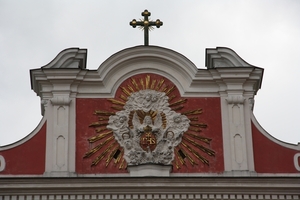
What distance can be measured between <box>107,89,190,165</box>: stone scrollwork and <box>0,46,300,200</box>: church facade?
2 centimetres

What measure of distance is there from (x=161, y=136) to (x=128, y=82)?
3.76 feet

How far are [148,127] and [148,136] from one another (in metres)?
0.15

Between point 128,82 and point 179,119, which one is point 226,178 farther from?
point 128,82

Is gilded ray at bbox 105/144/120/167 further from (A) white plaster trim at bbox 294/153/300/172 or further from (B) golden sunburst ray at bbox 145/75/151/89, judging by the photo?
(A) white plaster trim at bbox 294/153/300/172

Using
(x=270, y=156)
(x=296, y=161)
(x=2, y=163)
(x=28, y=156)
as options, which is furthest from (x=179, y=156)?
(x=2, y=163)

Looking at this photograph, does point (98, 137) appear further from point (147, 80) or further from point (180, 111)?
point (180, 111)

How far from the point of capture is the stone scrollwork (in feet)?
52.7

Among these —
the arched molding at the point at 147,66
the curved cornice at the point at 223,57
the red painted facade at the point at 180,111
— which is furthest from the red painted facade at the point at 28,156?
the curved cornice at the point at 223,57

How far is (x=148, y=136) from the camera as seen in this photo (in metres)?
16.2

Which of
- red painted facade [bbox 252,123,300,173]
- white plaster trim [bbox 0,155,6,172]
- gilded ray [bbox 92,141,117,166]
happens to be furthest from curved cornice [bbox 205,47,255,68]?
white plaster trim [bbox 0,155,6,172]

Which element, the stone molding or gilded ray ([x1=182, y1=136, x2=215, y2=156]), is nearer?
the stone molding

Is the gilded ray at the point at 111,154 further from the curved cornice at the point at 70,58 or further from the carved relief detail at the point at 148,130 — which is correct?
the curved cornice at the point at 70,58

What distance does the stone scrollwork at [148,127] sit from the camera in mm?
16078

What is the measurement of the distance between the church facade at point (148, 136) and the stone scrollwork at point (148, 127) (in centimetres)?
2
